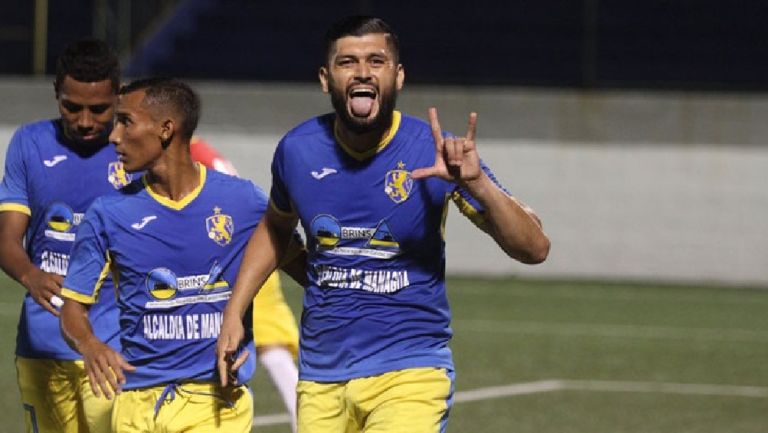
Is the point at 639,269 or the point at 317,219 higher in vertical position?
the point at 317,219

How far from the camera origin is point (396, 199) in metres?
5.76

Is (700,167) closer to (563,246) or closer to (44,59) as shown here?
(563,246)

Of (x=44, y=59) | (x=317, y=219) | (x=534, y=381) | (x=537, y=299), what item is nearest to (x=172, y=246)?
(x=317, y=219)

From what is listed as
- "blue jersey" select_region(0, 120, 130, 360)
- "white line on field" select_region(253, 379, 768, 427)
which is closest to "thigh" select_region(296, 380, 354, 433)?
"blue jersey" select_region(0, 120, 130, 360)

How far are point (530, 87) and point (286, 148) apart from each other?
50.6 feet

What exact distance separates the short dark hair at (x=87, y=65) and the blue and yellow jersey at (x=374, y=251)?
3.92 ft

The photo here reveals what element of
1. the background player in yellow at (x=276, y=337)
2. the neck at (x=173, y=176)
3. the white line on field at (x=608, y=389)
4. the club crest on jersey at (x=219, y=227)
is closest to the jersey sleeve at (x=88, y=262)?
the neck at (x=173, y=176)

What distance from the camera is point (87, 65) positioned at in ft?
21.9

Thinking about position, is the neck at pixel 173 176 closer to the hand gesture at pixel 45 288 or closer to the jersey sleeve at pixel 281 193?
the jersey sleeve at pixel 281 193

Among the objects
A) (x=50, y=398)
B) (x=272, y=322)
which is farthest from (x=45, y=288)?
(x=272, y=322)

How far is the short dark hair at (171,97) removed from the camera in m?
5.91

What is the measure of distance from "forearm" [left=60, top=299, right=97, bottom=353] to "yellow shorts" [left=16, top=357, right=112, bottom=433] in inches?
43.6

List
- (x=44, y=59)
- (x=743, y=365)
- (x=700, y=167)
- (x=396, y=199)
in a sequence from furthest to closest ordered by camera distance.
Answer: (x=44, y=59) → (x=700, y=167) → (x=743, y=365) → (x=396, y=199)

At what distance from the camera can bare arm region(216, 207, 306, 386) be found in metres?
5.66
